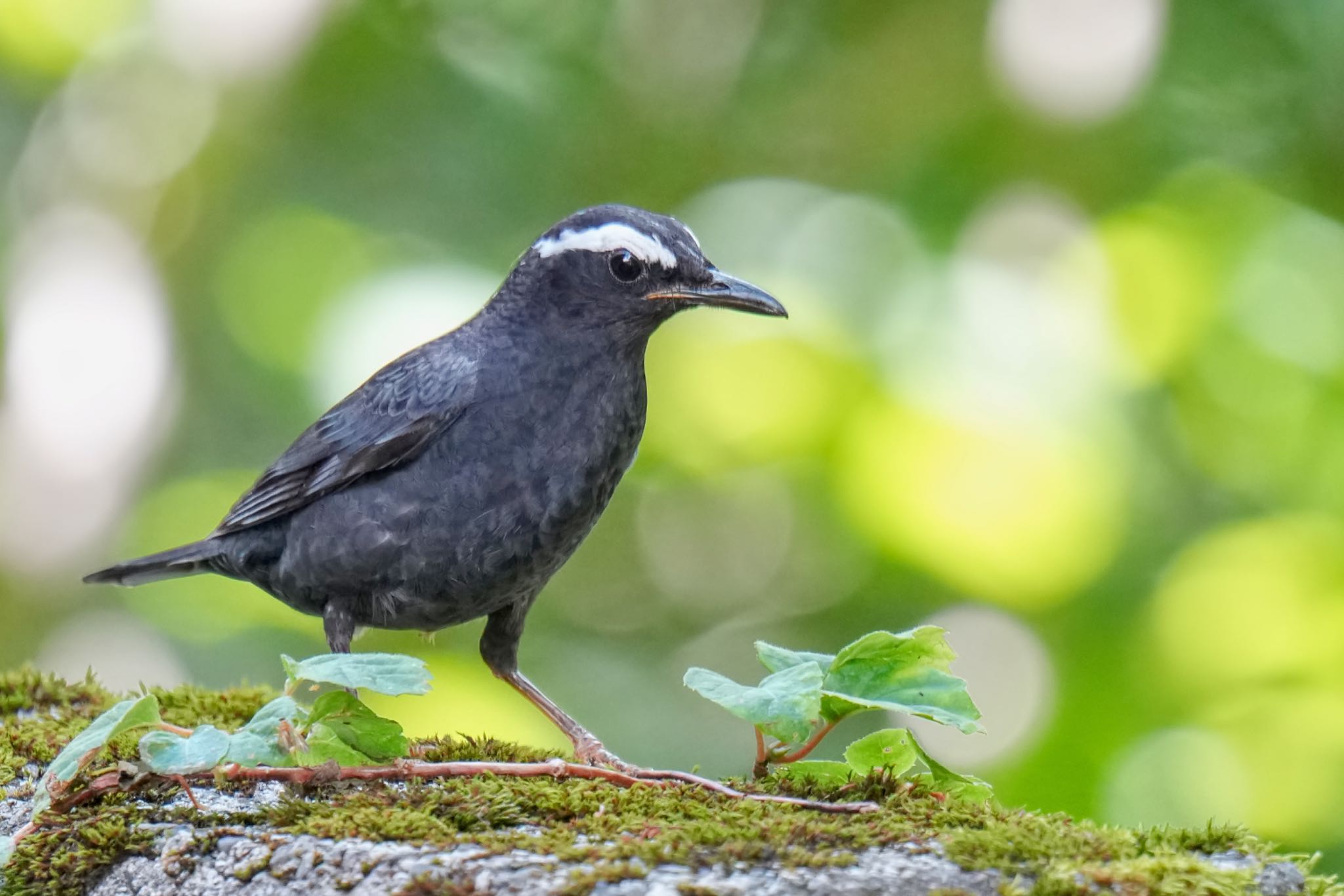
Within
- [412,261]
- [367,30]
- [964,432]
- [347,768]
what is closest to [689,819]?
[347,768]

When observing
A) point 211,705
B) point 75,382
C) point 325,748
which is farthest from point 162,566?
point 75,382

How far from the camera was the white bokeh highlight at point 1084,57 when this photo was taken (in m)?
7.23

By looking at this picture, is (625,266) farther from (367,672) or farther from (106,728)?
(106,728)

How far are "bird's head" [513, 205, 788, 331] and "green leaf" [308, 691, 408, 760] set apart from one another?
5.39 ft

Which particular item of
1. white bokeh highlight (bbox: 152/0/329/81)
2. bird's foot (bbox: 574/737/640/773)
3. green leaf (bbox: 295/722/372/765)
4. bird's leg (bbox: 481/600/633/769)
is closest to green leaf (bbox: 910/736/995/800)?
bird's foot (bbox: 574/737/640/773)

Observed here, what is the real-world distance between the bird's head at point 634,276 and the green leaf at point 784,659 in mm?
1298

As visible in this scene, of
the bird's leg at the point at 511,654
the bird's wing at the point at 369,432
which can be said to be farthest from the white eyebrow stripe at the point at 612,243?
the bird's leg at the point at 511,654

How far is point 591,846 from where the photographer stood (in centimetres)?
245

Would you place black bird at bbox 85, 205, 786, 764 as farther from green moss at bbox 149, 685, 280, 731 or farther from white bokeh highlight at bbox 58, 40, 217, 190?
white bokeh highlight at bbox 58, 40, 217, 190

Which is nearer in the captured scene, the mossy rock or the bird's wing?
the mossy rock

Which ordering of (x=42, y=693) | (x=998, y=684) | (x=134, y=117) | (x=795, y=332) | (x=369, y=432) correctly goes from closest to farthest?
(x=369, y=432)
(x=42, y=693)
(x=795, y=332)
(x=998, y=684)
(x=134, y=117)

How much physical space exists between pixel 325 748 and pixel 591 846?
0.76 m

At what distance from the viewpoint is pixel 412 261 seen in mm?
7629

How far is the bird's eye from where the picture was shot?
413cm
